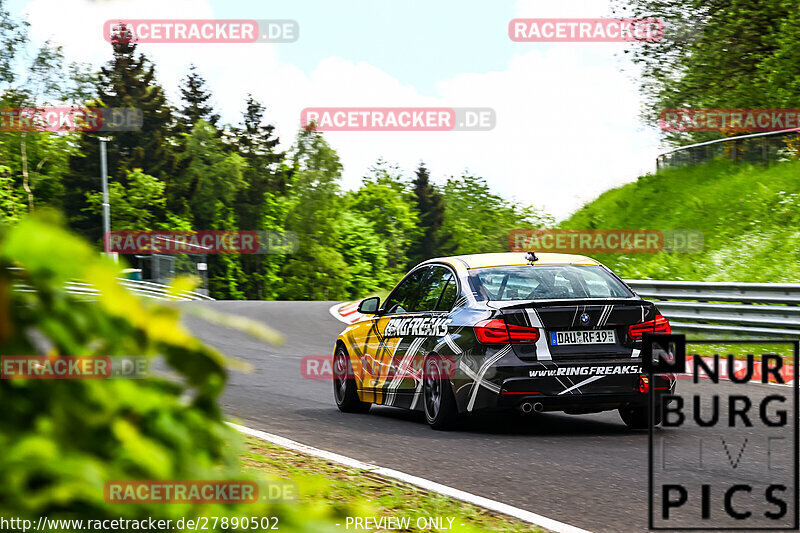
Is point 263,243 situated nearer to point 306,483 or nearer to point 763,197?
point 763,197

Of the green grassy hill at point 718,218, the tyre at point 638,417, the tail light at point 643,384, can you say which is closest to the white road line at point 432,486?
the tail light at point 643,384

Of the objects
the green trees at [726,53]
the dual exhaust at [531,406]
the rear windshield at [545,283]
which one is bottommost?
the dual exhaust at [531,406]

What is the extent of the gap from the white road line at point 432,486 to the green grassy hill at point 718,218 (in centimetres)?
1571

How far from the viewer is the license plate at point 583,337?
8.72 meters

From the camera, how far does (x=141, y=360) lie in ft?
5.46

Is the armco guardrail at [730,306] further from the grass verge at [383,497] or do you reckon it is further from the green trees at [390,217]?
the green trees at [390,217]

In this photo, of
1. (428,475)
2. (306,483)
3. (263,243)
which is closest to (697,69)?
(428,475)

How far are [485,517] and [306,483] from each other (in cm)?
388

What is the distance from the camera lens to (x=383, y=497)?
6148mm

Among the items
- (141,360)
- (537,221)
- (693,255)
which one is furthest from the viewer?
(537,221)

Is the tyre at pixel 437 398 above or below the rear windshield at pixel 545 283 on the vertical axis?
below

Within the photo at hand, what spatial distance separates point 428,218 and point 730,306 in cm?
9974

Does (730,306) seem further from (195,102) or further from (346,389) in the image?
(195,102)

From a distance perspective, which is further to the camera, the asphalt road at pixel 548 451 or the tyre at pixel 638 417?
the tyre at pixel 638 417
